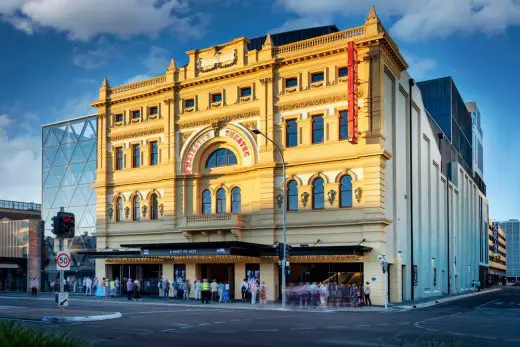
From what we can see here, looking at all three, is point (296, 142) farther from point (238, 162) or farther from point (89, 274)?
point (89, 274)

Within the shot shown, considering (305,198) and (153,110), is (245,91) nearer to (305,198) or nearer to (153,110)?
(153,110)

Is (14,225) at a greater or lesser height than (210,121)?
lesser

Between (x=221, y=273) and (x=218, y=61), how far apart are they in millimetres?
16889

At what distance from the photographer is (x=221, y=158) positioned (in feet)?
168

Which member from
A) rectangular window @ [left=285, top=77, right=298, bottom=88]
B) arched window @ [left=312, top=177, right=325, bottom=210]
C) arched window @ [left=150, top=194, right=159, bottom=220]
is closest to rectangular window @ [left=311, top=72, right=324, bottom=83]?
rectangular window @ [left=285, top=77, right=298, bottom=88]

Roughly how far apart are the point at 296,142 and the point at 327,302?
12987 mm

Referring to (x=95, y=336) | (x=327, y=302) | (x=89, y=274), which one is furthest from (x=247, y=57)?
(x=95, y=336)

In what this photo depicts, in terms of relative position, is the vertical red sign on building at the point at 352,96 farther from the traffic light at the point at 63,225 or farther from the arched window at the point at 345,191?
the traffic light at the point at 63,225

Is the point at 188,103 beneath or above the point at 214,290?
above

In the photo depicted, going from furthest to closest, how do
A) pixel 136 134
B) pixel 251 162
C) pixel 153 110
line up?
pixel 136 134 < pixel 153 110 < pixel 251 162

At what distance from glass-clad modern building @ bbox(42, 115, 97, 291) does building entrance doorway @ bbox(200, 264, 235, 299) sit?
52.3 ft

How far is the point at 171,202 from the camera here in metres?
52.0

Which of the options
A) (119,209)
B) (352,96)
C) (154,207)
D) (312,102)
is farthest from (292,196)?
(119,209)

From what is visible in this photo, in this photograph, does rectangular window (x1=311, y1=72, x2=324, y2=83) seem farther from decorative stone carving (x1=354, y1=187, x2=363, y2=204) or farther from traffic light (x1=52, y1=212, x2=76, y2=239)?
traffic light (x1=52, y1=212, x2=76, y2=239)
